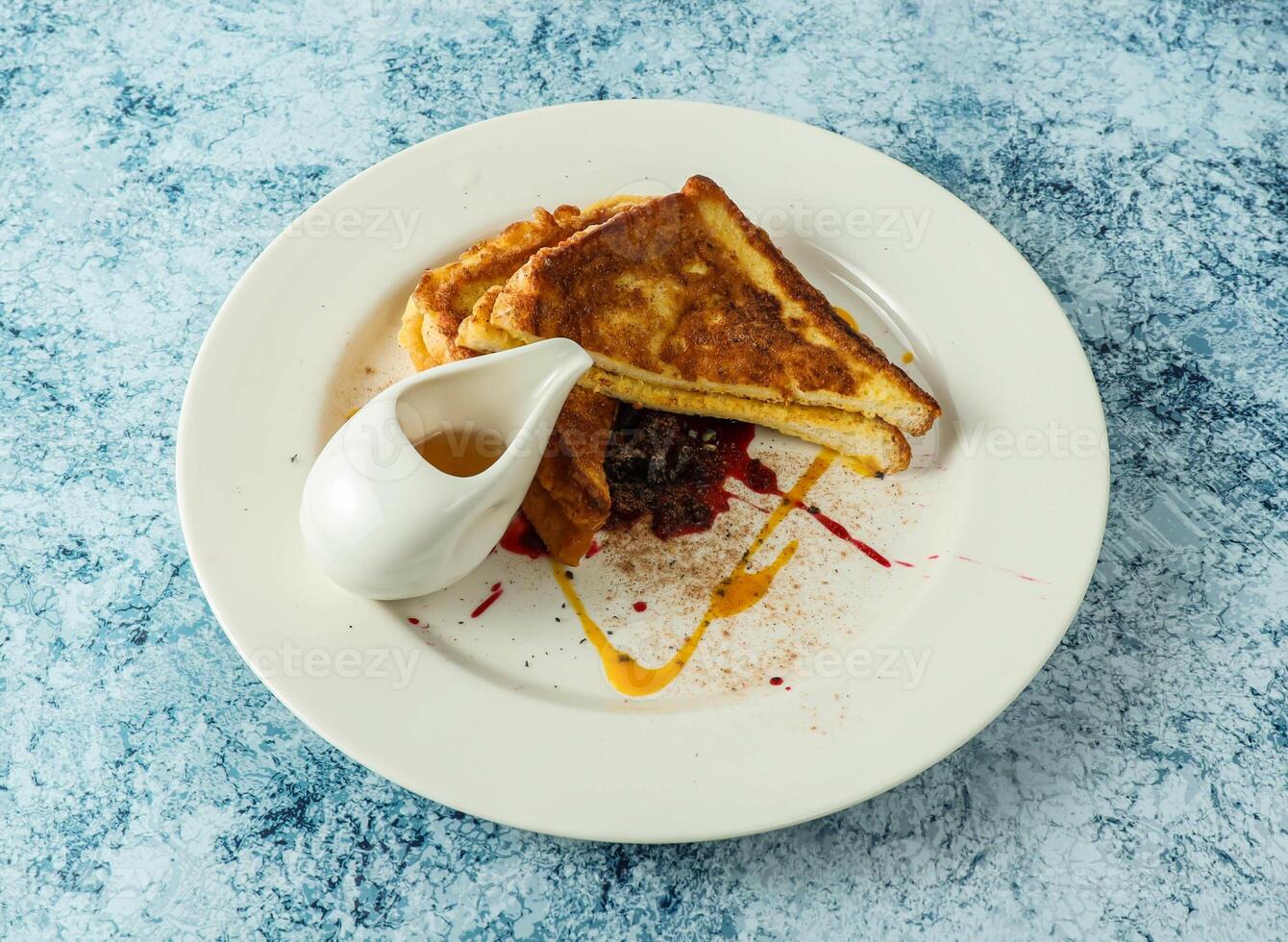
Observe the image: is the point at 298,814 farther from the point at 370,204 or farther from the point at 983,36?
the point at 983,36

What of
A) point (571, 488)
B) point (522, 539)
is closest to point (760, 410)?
point (571, 488)

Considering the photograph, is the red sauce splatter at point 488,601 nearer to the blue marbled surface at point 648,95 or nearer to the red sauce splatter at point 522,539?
the red sauce splatter at point 522,539

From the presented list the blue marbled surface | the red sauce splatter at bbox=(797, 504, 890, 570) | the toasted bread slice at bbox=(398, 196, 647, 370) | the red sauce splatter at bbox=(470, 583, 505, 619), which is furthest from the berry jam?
the blue marbled surface

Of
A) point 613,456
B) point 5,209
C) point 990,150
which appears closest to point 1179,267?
point 990,150

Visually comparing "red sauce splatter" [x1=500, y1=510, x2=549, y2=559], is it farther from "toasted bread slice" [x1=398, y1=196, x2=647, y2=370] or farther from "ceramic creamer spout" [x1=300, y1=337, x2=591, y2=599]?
"toasted bread slice" [x1=398, y1=196, x2=647, y2=370]

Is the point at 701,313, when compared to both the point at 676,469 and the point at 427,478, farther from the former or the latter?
the point at 427,478

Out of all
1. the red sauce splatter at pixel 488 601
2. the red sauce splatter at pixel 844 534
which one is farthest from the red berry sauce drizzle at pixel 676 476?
the red sauce splatter at pixel 488 601
